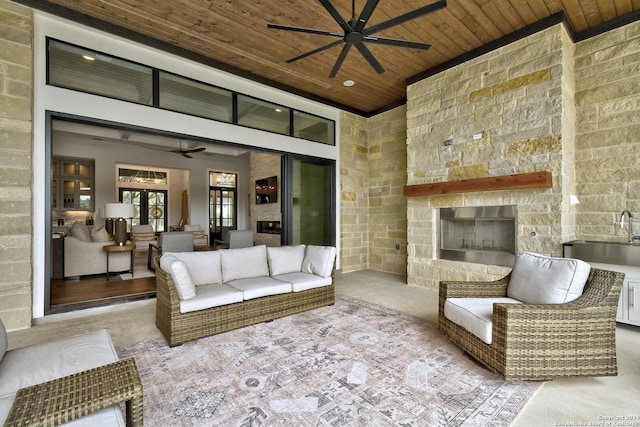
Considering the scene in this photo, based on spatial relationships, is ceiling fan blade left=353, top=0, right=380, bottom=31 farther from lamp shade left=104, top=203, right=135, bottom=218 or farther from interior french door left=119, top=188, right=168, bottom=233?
interior french door left=119, top=188, right=168, bottom=233

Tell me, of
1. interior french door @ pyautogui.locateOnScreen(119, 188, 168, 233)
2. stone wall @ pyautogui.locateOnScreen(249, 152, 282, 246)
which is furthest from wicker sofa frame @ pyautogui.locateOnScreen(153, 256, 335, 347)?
interior french door @ pyautogui.locateOnScreen(119, 188, 168, 233)

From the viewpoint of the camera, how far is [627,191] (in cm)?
342

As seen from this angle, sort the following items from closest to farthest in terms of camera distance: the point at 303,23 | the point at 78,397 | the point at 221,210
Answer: the point at 78,397 → the point at 303,23 → the point at 221,210

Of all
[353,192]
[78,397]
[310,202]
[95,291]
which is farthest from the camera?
[353,192]

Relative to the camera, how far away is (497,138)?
402cm

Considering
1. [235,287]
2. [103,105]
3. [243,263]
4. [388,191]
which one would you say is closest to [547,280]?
[235,287]

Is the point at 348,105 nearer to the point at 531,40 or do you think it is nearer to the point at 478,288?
the point at 531,40

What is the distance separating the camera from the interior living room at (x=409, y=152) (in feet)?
6.64

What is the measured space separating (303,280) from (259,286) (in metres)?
0.56

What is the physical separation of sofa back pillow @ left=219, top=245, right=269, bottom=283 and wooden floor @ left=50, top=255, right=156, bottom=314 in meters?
1.40

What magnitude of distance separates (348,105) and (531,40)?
3.17 m

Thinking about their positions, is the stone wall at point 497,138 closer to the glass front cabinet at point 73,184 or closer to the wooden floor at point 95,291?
the wooden floor at point 95,291

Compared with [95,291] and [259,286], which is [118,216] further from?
[259,286]

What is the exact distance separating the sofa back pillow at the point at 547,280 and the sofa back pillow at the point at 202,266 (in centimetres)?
299
